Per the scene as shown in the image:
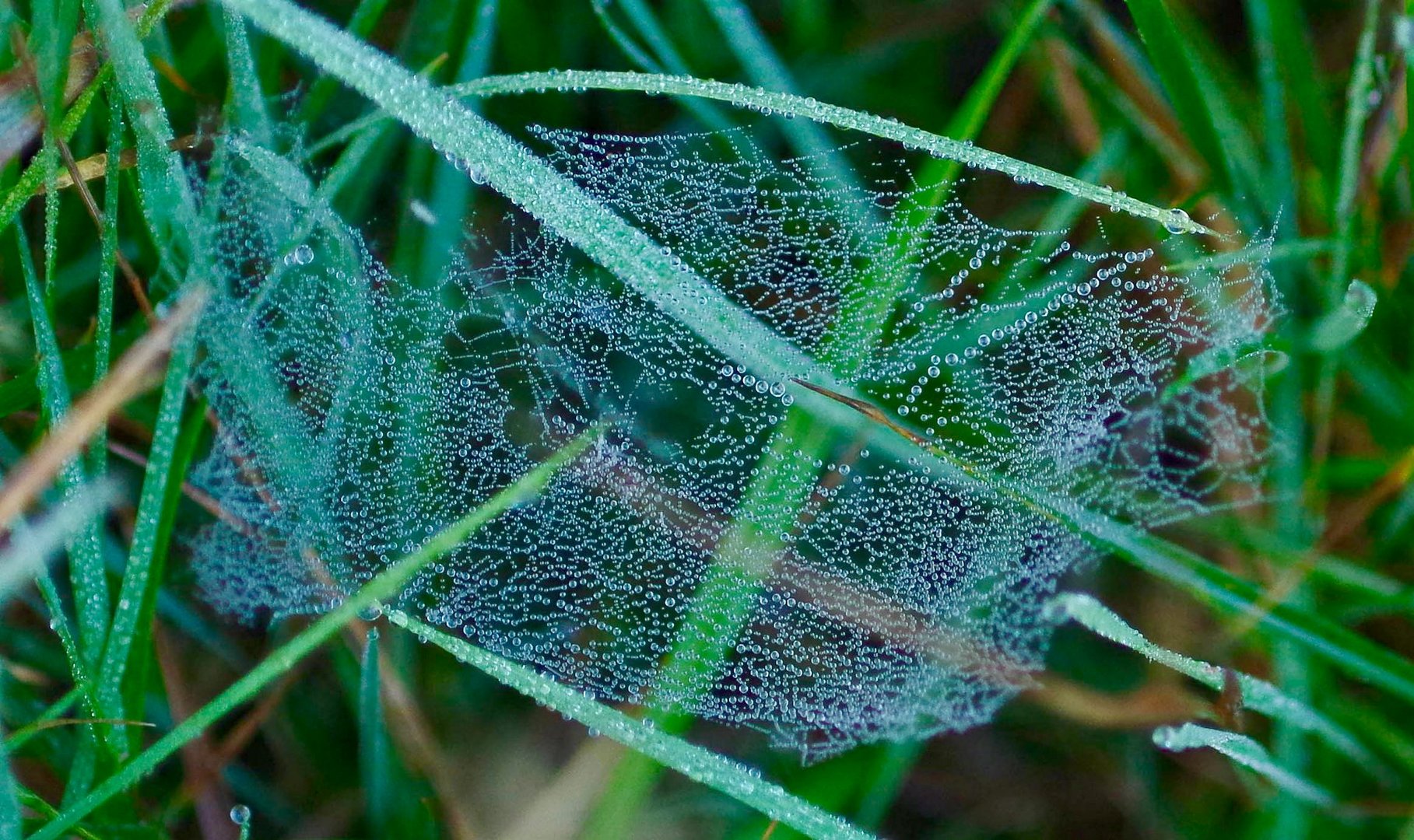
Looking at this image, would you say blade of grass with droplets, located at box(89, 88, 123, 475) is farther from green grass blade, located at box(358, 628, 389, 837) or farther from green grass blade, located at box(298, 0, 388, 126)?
green grass blade, located at box(358, 628, 389, 837)

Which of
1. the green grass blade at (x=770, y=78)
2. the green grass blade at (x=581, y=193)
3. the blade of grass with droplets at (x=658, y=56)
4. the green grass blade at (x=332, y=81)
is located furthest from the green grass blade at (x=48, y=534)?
the green grass blade at (x=770, y=78)

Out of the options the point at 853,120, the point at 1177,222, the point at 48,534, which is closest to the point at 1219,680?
the point at 1177,222

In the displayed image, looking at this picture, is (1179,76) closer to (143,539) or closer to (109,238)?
(109,238)

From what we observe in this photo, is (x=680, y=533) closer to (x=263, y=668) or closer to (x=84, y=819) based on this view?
(x=263, y=668)

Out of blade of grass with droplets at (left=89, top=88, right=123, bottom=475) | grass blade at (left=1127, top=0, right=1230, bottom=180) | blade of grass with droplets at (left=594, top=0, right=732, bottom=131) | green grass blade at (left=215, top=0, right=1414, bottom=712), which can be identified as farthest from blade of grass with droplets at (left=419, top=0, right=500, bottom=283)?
grass blade at (left=1127, top=0, right=1230, bottom=180)


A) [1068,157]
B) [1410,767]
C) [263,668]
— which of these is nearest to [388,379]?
[263,668]

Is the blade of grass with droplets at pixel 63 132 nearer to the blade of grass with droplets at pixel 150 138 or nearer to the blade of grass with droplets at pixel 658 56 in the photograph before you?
the blade of grass with droplets at pixel 150 138
